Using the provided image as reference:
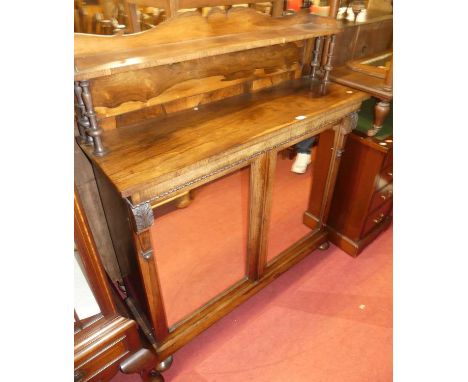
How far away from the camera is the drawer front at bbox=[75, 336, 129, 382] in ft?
3.82

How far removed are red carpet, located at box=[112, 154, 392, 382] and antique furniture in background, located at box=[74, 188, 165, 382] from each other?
376 millimetres

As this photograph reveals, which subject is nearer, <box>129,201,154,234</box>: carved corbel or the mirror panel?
<box>129,201,154,234</box>: carved corbel

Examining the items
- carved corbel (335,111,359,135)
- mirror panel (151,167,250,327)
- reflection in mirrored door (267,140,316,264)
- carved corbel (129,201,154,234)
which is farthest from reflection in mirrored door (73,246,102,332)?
carved corbel (335,111,359,135)

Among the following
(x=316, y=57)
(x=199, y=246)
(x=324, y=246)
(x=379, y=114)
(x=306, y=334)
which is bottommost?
(x=306, y=334)

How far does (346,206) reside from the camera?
221 centimetres

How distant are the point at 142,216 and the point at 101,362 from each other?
599 mm

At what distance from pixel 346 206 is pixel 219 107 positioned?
1166mm

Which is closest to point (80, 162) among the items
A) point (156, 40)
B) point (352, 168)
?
point (156, 40)

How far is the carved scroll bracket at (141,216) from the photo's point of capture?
1.10 meters

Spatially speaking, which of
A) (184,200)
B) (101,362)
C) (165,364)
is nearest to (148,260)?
(101,362)

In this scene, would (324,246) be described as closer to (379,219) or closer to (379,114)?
(379,219)

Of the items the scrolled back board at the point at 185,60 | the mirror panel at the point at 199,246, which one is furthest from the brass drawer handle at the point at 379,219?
the scrolled back board at the point at 185,60

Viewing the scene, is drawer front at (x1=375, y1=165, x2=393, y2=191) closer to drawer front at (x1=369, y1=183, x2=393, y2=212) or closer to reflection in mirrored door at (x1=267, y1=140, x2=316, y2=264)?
drawer front at (x1=369, y1=183, x2=393, y2=212)

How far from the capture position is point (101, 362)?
1.24 meters
